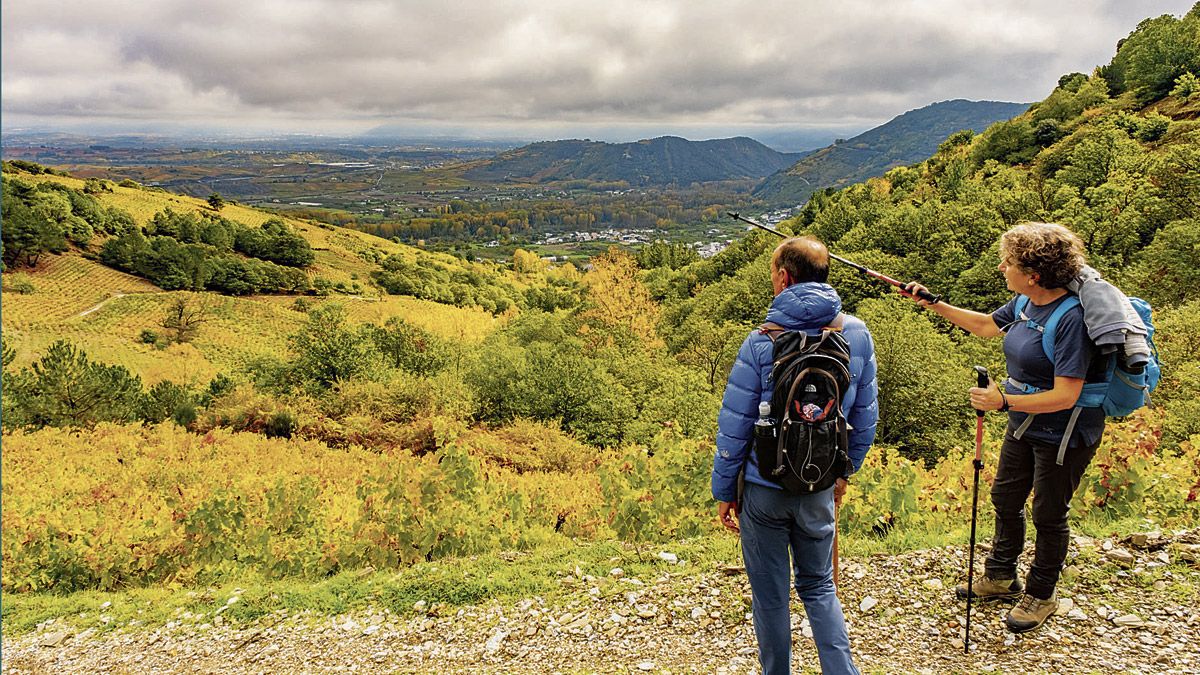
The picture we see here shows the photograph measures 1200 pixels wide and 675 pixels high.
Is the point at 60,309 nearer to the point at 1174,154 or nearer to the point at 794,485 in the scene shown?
the point at 794,485

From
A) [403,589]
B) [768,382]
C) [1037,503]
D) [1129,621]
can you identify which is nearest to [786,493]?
[768,382]

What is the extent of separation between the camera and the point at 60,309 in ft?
141

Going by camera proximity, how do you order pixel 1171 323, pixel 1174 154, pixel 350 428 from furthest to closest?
pixel 1174 154, pixel 350 428, pixel 1171 323

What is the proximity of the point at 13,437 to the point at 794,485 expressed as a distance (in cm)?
2581

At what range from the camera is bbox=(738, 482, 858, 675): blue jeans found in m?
3.48

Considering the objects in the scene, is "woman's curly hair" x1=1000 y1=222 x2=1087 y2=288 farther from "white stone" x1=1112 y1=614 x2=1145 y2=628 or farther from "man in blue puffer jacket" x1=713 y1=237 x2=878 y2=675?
"white stone" x1=1112 y1=614 x2=1145 y2=628

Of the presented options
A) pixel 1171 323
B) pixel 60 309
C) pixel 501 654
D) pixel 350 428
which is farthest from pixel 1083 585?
pixel 60 309

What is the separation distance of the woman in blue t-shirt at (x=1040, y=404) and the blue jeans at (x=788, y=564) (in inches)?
58.9

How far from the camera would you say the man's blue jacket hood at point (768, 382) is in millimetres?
3412

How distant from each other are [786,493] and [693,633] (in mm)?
2212

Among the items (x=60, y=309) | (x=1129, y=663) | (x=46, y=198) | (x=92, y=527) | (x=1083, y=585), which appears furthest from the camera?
(x=46, y=198)

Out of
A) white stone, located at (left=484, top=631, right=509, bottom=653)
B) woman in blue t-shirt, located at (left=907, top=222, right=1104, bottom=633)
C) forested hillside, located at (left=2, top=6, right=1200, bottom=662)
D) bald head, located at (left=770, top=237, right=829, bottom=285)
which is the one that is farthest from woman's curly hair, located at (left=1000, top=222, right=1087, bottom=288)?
white stone, located at (left=484, top=631, right=509, bottom=653)

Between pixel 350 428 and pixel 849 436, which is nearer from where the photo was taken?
pixel 849 436

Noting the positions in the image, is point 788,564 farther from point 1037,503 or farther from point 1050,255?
point 1050,255
